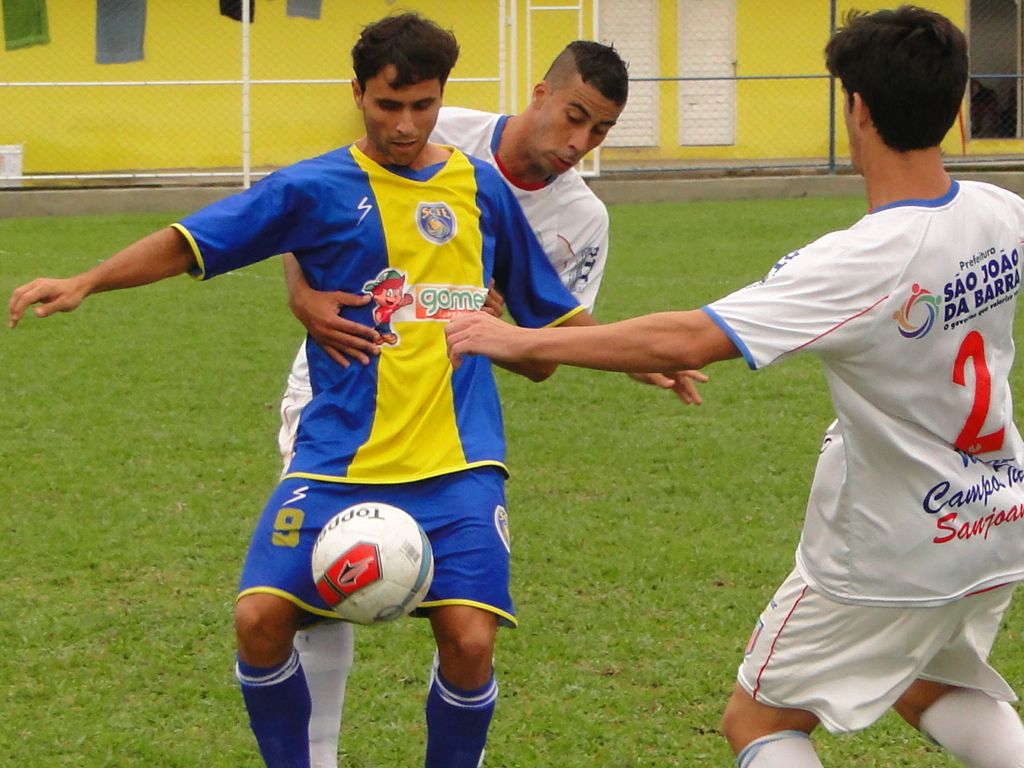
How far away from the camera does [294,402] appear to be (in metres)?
4.31

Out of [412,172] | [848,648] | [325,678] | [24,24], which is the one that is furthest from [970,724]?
[24,24]

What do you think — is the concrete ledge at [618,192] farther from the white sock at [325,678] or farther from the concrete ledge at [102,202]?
the white sock at [325,678]

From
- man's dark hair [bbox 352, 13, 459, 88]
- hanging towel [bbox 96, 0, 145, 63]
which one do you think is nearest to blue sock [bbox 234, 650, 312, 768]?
man's dark hair [bbox 352, 13, 459, 88]

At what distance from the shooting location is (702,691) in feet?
15.7

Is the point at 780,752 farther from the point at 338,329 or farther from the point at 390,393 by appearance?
the point at 338,329

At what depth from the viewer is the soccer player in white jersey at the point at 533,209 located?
397 centimetres

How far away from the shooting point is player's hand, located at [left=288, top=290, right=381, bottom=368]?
389cm

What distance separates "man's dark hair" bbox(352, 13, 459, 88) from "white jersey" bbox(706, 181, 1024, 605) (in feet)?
4.08

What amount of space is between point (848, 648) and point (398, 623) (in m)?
2.34

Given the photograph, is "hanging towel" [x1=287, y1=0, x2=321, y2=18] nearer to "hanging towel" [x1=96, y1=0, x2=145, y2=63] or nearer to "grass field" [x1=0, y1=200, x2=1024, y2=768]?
"hanging towel" [x1=96, y1=0, x2=145, y2=63]

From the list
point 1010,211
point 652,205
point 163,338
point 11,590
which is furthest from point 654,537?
point 652,205

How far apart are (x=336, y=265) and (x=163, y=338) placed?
6722mm

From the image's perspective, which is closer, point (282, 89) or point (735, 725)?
point (735, 725)

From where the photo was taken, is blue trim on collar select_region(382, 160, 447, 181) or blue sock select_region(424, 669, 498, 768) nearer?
blue sock select_region(424, 669, 498, 768)
